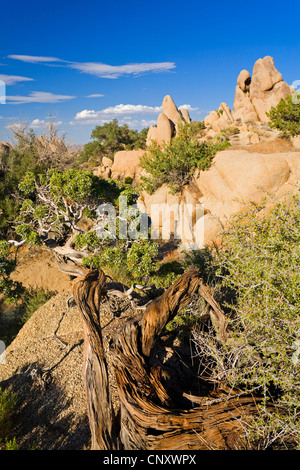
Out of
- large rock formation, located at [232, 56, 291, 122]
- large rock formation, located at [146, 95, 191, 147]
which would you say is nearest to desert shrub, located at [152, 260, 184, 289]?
large rock formation, located at [146, 95, 191, 147]

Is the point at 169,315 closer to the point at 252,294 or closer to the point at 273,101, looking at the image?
the point at 252,294

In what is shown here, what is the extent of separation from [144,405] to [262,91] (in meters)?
36.2

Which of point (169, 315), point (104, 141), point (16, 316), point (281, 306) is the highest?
point (104, 141)

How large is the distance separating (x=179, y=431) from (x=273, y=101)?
35.0 metres

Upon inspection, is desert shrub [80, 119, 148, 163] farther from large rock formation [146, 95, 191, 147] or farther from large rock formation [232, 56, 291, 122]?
large rock formation [232, 56, 291, 122]

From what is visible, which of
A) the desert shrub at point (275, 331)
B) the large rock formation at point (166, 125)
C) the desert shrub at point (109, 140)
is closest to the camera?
the desert shrub at point (275, 331)

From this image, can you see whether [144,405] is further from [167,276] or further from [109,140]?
[109,140]

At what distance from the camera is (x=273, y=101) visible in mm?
31609

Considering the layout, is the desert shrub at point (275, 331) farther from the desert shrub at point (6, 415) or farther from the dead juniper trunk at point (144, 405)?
the desert shrub at point (6, 415)

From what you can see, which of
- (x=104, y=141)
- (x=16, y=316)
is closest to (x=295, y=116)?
(x=16, y=316)

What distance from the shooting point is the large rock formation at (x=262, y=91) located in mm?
31688

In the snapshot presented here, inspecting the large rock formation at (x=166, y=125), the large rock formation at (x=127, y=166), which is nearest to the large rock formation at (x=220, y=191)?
the large rock formation at (x=166, y=125)

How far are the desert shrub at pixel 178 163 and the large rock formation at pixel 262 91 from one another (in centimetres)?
1658
